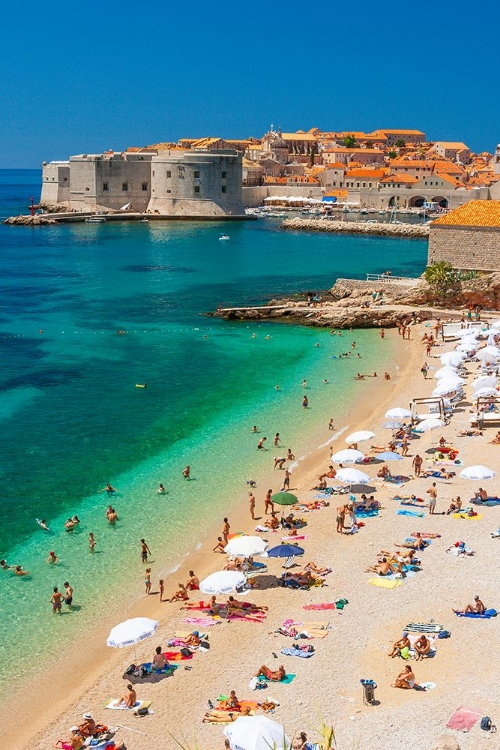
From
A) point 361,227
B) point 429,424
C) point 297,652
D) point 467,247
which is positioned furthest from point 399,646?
point 361,227

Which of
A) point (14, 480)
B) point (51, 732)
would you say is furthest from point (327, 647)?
point (14, 480)

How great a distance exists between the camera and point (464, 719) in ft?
29.5

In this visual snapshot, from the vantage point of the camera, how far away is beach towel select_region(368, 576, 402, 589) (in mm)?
12273

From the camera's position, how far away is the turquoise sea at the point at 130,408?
45.9 ft

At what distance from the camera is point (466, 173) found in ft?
353

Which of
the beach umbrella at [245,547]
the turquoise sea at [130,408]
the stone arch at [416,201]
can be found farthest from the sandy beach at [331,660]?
the stone arch at [416,201]

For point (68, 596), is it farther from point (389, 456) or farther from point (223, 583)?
point (389, 456)

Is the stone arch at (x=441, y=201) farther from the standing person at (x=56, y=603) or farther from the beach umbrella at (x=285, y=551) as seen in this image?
the standing person at (x=56, y=603)

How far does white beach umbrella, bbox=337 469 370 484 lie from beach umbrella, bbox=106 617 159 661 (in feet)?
17.9

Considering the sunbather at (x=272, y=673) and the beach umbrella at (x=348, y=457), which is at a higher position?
the beach umbrella at (x=348, y=457)

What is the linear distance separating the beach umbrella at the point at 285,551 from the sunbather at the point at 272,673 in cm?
280

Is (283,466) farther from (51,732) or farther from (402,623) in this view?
(51,732)

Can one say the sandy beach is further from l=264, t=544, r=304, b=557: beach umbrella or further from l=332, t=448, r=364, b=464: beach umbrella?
l=332, t=448, r=364, b=464: beach umbrella

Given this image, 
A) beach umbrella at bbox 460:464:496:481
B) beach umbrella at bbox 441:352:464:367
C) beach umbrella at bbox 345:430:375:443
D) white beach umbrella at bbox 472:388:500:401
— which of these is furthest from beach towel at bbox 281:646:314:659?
beach umbrella at bbox 441:352:464:367
